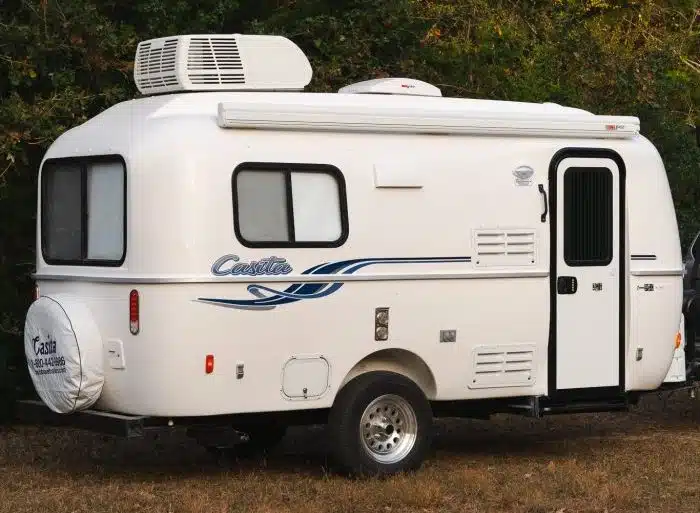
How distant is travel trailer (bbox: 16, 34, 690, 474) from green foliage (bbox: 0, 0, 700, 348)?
240 cm

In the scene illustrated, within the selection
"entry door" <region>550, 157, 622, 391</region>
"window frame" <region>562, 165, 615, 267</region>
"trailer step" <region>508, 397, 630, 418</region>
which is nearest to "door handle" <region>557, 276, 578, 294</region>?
"entry door" <region>550, 157, 622, 391</region>

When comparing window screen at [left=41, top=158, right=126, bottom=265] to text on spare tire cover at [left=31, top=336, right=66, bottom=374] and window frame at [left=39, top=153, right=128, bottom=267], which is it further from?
text on spare tire cover at [left=31, top=336, right=66, bottom=374]

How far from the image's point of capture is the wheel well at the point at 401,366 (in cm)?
1051

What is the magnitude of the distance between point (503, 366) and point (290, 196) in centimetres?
204

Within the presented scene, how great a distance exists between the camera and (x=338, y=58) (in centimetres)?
1417

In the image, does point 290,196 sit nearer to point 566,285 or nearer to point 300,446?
point 566,285

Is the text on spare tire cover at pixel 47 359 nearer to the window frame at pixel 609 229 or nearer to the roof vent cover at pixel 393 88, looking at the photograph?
the roof vent cover at pixel 393 88

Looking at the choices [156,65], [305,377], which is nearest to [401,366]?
[305,377]

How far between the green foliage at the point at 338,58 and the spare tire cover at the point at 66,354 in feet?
8.93

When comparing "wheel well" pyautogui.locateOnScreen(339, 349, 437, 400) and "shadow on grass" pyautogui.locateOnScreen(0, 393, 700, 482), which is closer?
"wheel well" pyautogui.locateOnScreen(339, 349, 437, 400)

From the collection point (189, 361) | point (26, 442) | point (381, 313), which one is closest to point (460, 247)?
point (381, 313)

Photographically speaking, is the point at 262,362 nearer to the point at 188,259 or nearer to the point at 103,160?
the point at 188,259

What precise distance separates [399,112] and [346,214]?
0.85 metres

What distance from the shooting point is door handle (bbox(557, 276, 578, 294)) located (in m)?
11.1
